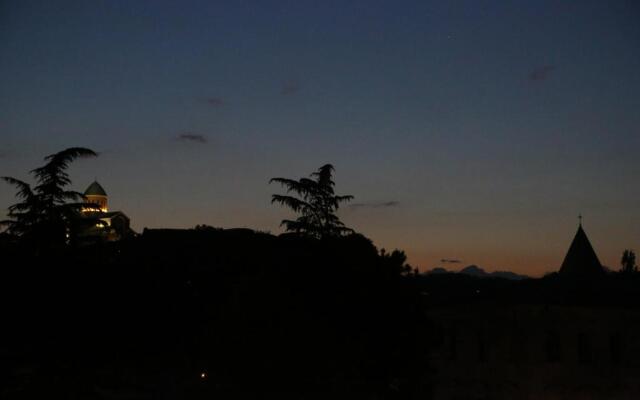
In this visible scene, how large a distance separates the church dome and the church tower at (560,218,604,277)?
57649 mm

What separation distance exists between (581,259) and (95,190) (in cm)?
5913

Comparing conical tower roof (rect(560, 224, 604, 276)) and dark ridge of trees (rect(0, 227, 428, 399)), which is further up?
conical tower roof (rect(560, 224, 604, 276))

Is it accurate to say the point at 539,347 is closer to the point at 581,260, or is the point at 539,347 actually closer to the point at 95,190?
the point at 581,260

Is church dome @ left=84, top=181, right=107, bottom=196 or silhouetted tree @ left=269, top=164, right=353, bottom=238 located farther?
church dome @ left=84, top=181, right=107, bottom=196

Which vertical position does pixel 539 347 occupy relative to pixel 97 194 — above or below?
below

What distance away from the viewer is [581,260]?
46.8m

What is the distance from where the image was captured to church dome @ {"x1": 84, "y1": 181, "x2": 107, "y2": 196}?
8581 cm

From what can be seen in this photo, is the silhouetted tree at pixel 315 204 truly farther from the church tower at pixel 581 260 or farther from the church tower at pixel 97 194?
the church tower at pixel 97 194

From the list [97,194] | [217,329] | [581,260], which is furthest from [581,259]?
[97,194]

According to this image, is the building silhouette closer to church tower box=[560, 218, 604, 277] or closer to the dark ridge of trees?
the dark ridge of trees

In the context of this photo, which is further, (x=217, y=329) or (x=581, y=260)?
(x=581, y=260)

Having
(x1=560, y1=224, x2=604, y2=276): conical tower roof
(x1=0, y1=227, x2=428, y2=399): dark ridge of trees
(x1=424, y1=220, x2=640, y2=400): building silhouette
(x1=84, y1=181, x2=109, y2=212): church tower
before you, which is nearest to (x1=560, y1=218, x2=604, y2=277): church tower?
(x1=560, y1=224, x2=604, y2=276): conical tower roof

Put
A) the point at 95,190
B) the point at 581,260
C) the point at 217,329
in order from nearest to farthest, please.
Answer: the point at 217,329, the point at 581,260, the point at 95,190

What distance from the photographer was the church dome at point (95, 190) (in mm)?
85812
